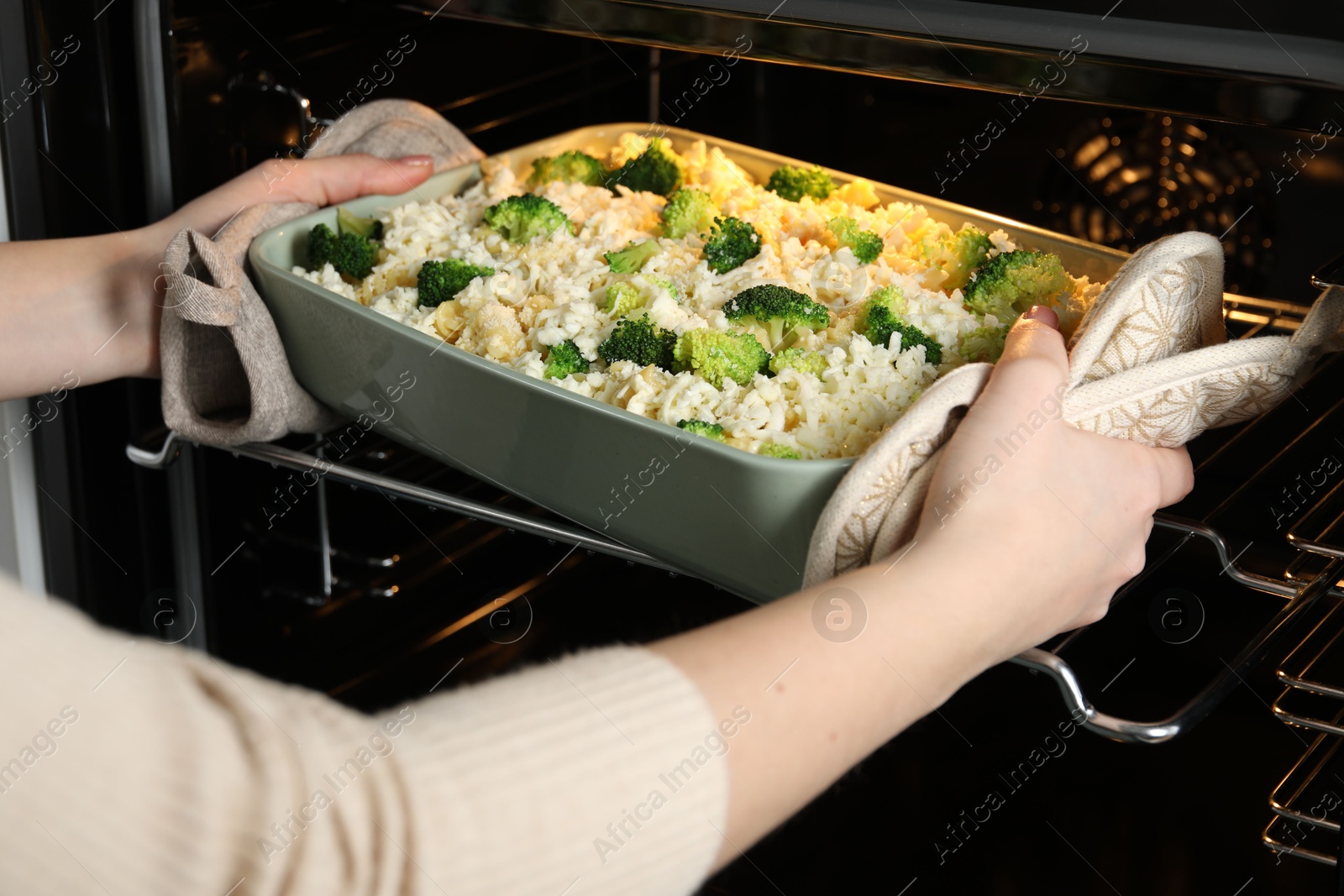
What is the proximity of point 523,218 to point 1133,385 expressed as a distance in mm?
525

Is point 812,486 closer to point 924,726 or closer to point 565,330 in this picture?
point 565,330

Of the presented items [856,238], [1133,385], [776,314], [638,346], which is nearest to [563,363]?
[638,346]

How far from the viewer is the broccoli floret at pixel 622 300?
34.2 inches

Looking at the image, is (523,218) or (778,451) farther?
(523,218)

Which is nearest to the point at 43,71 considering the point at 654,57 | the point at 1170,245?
the point at 654,57

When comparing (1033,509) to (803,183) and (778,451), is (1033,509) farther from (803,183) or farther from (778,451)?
(803,183)

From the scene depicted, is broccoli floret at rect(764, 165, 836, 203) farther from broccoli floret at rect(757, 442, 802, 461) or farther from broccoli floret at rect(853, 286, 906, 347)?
broccoli floret at rect(757, 442, 802, 461)

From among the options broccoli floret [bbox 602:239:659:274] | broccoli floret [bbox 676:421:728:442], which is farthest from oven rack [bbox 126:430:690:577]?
broccoli floret [bbox 602:239:659:274]

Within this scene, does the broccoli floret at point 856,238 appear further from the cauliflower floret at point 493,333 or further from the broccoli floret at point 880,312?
the cauliflower floret at point 493,333

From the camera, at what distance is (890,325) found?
805 millimetres

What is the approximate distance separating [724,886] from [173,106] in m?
0.95

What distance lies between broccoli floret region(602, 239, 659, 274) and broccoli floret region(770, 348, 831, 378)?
184 mm

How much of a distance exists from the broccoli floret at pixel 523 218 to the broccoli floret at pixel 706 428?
313mm

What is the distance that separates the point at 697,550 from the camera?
0.75 metres
